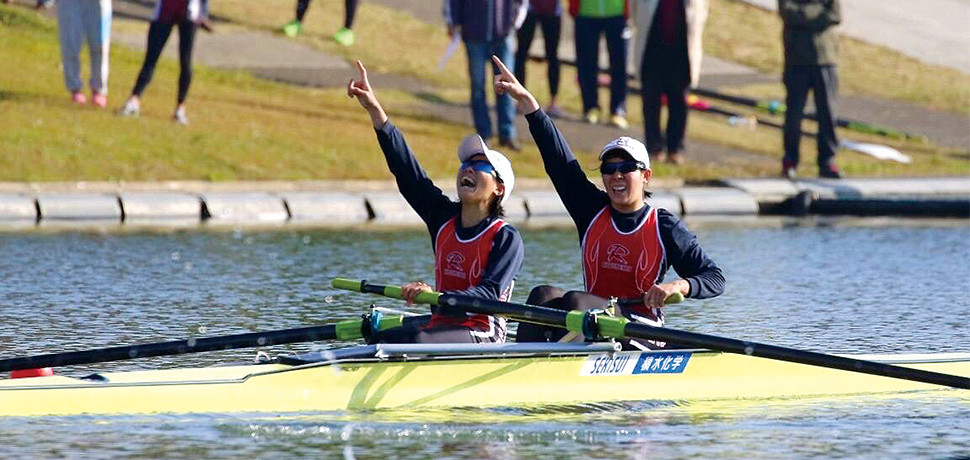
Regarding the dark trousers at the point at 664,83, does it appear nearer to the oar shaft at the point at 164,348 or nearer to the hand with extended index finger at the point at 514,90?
→ the hand with extended index finger at the point at 514,90

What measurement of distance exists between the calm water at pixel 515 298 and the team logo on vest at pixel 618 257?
0.81 metres

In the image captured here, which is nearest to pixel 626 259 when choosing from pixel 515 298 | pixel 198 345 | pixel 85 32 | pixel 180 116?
pixel 198 345

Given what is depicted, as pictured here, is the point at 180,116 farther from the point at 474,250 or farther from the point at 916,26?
the point at 916,26

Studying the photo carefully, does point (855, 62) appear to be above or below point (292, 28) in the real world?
below

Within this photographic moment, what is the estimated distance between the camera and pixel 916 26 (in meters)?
30.9

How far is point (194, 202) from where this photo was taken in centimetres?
1842

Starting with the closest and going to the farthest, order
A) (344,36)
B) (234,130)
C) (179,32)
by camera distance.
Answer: (179,32)
(234,130)
(344,36)

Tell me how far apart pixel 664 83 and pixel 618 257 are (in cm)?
1057

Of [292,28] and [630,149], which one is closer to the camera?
[630,149]

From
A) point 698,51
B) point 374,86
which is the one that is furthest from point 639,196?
point 374,86

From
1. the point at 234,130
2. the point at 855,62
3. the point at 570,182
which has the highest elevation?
the point at 570,182

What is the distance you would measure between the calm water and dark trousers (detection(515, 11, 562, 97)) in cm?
385

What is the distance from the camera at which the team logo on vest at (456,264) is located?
10.4 m

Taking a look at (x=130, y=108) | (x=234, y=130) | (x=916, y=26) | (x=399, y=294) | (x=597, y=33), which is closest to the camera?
(x=399, y=294)
